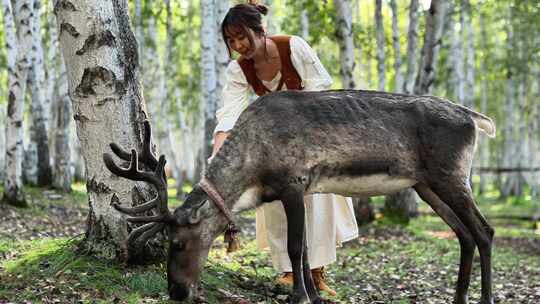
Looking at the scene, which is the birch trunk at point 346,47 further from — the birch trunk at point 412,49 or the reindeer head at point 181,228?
the reindeer head at point 181,228

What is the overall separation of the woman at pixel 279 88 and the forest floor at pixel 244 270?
40 centimetres

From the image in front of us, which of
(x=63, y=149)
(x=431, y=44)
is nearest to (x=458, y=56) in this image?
(x=431, y=44)

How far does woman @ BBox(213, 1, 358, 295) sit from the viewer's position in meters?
5.45

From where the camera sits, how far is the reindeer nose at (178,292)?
4820 mm

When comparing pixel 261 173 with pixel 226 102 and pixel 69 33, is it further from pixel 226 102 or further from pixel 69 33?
pixel 69 33

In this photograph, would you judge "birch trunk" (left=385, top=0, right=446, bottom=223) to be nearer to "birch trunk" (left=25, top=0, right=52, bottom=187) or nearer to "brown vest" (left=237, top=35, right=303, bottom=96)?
"brown vest" (left=237, top=35, right=303, bottom=96)

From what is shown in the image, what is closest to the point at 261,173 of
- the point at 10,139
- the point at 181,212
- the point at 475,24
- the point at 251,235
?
the point at 181,212

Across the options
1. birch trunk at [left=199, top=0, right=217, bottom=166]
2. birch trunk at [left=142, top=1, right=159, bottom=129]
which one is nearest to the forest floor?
birch trunk at [left=199, top=0, right=217, bottom=166]

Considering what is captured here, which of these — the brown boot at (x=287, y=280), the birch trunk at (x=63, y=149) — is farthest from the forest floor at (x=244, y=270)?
the birch trunk at (x=63, y=149)

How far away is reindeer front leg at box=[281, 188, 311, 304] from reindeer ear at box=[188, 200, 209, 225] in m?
0.57

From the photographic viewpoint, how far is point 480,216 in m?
5.26

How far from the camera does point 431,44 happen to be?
11.9 m

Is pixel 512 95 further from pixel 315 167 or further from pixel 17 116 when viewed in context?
pixel 315 167

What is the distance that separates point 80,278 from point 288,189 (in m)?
1.75
